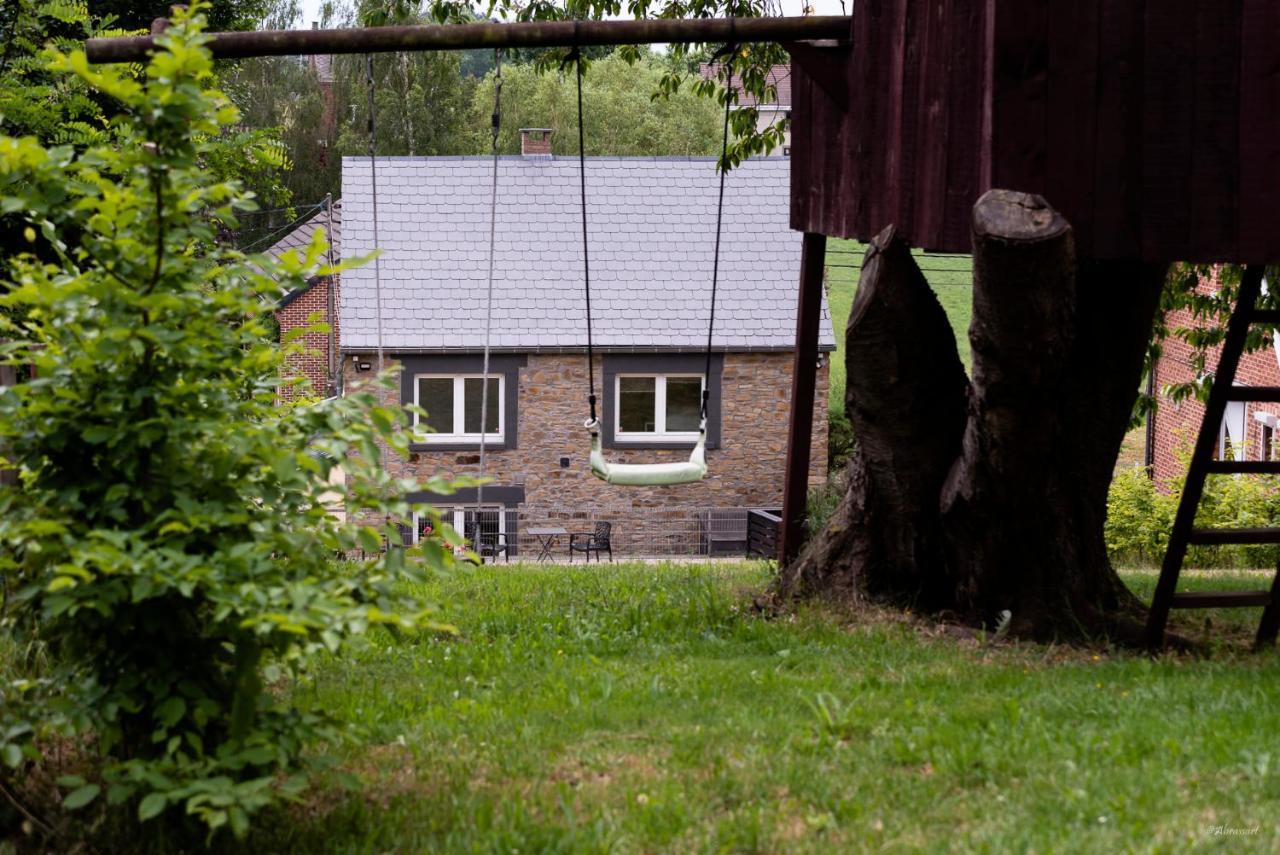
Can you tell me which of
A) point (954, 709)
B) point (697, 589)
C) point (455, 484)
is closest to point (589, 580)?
point (697, 589)

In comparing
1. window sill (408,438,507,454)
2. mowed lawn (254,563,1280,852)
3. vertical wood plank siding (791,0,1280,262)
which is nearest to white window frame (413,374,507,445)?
window sill (408,438,507,454)

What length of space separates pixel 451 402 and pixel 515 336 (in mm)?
1890

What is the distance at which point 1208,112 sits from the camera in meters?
6.41

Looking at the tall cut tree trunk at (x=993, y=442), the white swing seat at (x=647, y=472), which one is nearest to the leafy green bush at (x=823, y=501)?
the white swing seat at (x=647, y=472)

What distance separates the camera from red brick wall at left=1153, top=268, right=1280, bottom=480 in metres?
22.0

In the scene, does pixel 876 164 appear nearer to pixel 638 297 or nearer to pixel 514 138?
pixel 638 297

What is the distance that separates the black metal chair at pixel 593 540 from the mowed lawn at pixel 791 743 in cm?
1942

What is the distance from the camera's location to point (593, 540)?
91.1 feet

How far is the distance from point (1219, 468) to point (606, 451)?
71.8 ft

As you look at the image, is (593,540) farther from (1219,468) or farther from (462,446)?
(1219,468)

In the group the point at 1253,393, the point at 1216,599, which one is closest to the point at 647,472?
the point at 1216,599

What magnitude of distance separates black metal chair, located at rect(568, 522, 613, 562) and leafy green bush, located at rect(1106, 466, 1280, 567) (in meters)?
10.3

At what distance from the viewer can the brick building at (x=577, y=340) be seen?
28344mm

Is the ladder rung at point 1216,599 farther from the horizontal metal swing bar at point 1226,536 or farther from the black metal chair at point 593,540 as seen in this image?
the black metal chair at point 593,540
